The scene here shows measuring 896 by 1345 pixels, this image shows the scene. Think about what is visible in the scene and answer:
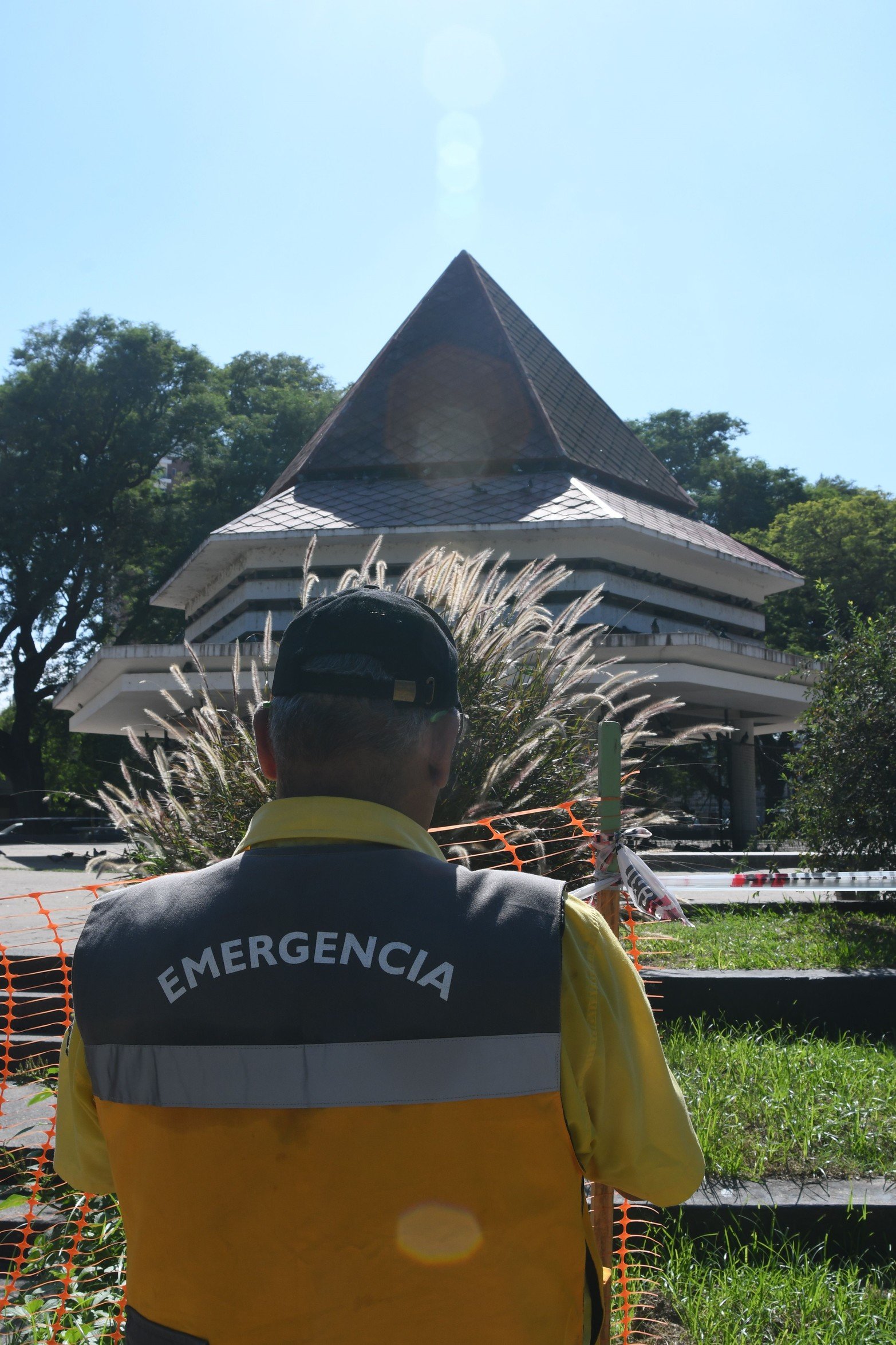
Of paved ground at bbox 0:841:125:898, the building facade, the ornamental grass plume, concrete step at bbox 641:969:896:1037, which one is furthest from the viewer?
the building facade

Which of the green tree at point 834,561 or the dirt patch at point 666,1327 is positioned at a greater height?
the green tree at point 834,561

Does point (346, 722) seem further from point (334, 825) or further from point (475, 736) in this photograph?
point (475, 736)

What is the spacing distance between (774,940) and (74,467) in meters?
29.1

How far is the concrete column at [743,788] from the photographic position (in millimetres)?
19203

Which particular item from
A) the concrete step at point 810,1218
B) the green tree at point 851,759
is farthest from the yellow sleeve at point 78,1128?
the green tree at point 851,759

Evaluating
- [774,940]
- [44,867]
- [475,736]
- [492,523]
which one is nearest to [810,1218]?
[475,736]

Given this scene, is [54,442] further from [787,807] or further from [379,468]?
[787,807]

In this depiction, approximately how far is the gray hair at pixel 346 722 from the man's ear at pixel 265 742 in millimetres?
92

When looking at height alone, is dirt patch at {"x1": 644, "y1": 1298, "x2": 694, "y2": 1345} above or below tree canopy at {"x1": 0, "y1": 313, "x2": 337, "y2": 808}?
below

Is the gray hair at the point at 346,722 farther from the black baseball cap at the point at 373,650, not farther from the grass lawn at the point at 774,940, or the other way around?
the grass lawn at the point at 774,940

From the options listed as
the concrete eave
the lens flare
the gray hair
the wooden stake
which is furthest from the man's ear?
the concrete eave

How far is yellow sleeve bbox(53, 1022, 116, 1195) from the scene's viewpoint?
139 centimetres

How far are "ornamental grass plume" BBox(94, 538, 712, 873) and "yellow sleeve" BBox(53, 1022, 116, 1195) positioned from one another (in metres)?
2.54

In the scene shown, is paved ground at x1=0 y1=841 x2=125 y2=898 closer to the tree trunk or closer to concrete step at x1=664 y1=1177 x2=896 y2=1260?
concrete step at x1=664 y1=1177 x2=896 y2=1260
